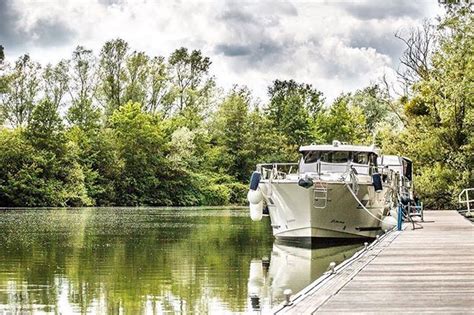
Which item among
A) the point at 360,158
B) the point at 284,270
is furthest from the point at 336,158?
the point at 284,270

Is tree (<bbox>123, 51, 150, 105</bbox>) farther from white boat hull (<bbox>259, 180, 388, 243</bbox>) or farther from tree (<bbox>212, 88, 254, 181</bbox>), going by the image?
white boat hull (<bbox>259, 180, 388, 243</bbox>)

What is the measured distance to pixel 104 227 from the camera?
37219 mm

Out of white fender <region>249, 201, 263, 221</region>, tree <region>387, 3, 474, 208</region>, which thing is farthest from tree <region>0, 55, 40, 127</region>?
white fender <region>249, 201, 263, 221</region>

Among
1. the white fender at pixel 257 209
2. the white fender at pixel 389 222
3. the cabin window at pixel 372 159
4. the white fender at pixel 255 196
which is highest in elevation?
the cabin window at pixel 372 159

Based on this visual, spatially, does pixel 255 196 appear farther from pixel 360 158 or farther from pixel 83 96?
Result: pixel 83 96

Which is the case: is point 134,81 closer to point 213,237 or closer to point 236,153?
point 236,153

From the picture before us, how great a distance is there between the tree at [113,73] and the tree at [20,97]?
23.6 ft

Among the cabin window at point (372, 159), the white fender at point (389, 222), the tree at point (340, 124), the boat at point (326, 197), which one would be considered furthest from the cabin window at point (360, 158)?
the tree at point (340, 124)

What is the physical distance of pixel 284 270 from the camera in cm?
2038

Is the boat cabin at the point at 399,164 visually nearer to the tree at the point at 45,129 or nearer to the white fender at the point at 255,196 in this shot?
the white fender at the point at 255,196

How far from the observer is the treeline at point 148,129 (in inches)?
2746

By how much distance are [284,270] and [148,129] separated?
58871mm

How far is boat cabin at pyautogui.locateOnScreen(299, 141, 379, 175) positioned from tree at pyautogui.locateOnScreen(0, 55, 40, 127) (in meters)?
53.6

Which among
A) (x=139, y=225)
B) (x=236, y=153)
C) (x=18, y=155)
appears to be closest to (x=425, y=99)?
(x=139, y=225)
